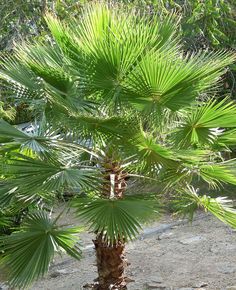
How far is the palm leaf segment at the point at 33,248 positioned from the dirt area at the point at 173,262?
1.68 meters

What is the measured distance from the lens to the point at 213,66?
388 cm

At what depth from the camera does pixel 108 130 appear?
156 inches

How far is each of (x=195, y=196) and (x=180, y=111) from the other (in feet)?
2.13

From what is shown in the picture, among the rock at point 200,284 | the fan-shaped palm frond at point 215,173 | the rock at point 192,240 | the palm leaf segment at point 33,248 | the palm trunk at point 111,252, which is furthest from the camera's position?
the rock at point 192,240

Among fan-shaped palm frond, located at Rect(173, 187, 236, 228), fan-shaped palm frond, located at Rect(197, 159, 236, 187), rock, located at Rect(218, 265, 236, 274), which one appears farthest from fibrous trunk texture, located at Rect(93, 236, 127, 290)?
rock, located at Rect(218, 265, 236, 274)

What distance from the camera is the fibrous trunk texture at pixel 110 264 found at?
171 inches

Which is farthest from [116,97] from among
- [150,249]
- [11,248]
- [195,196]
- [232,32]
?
[232,32]

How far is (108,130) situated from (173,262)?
295cm

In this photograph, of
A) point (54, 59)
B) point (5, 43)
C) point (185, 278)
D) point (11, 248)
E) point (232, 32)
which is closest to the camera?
point (11, 248)

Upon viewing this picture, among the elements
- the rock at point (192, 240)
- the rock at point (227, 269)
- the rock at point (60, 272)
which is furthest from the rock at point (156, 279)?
the rock at point (192, 240)

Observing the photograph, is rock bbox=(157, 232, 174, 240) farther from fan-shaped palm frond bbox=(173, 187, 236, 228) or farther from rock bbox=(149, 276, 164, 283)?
fan-shaped palm frond bbox=(173, 187, 236, 228)

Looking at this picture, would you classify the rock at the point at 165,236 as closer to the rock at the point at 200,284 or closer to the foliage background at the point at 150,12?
the rock at the point at 200,284

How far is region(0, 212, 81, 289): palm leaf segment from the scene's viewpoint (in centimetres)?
386

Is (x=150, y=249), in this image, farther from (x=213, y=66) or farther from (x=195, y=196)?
(x=213, y=66)
